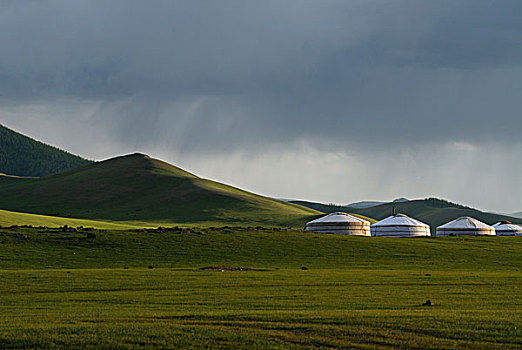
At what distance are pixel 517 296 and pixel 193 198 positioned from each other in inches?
6271

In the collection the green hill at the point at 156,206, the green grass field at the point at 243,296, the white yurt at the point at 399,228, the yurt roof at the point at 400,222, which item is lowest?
the green grass field at the point at 243,296

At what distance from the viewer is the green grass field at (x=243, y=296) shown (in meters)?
18.3

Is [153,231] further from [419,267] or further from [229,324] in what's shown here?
[229,324]

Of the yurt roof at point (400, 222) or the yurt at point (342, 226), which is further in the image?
the yurt roof at point (400, 222)

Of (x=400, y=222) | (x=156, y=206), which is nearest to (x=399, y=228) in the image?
(x=400, y=222)

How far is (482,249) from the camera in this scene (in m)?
76.5

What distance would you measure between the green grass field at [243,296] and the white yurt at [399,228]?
30.8 metres

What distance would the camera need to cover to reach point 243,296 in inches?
1250

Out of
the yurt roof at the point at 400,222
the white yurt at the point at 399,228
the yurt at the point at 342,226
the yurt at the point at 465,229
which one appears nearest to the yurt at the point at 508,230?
the yurt at the point at 465,229

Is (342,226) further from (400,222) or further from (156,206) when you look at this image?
(156,206)

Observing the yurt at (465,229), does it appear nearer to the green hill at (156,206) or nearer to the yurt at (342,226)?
the yurt at (342,226)

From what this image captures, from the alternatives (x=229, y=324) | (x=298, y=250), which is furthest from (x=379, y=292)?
(x=298, y=250)

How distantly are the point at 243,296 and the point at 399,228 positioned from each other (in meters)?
78.8

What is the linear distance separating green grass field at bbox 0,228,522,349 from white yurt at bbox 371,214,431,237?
30.8m
